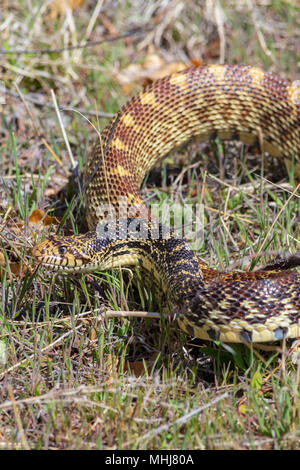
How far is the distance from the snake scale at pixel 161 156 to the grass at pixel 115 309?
0.77ft

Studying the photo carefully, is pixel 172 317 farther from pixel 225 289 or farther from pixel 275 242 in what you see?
pixel 275 242

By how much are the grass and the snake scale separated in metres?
0.23

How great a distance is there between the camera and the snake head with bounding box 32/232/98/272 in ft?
17.5

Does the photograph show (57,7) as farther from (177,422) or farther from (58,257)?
(177,422)

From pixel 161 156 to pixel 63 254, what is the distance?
9.16 feet

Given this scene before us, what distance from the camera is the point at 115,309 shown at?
17.6 feet

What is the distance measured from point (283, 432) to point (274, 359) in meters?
0.92

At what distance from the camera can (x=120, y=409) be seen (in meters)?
4.18

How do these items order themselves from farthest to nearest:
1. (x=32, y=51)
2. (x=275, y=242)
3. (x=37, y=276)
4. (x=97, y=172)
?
(x=32, y=51)
(x=97, y=172)
(x=275, y=242)
(x=37, y=276)

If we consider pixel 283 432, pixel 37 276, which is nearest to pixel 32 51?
pixel 37 276

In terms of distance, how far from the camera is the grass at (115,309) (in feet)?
13.6

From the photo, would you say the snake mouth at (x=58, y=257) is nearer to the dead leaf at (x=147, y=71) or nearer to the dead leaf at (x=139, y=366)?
the dead leaf at (x=139, y=366)

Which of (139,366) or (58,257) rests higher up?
(58,257)

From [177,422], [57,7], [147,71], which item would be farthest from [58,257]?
[57,7]
